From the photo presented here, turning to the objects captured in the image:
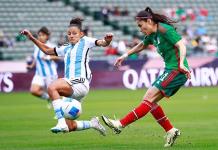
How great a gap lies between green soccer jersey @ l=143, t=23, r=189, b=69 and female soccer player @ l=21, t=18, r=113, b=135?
0.85m

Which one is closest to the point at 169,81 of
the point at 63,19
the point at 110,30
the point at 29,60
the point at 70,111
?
the point at 70,111

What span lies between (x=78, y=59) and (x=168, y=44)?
5.88 feet

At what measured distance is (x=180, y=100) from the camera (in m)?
25.7

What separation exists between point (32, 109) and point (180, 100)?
19.0ft

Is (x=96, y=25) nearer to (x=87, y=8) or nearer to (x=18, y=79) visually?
(x=87, y=8)

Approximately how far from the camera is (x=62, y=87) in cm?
1287

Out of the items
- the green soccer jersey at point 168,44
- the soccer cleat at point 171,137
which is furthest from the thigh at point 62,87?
the soccer cleat at point 171,137

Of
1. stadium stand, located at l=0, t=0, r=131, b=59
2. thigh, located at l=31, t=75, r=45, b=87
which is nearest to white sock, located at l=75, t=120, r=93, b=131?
thigh, located at l=31, t=75, r=45, b=87

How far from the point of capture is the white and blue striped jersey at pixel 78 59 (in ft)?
43.4

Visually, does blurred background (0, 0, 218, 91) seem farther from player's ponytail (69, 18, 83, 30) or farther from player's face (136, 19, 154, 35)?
player's face (136, 19, 154, 35)

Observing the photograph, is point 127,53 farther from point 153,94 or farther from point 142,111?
point 142,111

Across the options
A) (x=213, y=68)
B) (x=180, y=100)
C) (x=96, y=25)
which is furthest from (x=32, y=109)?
(x=96, y=25)

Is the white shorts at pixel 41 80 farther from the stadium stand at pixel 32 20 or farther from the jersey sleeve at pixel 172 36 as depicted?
the stadium stand at pixel 32 20

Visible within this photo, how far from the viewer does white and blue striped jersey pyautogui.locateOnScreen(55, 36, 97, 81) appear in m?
13.2
